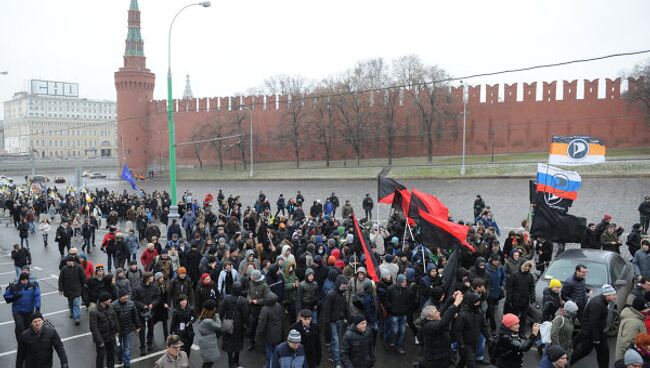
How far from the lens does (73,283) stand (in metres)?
9.41

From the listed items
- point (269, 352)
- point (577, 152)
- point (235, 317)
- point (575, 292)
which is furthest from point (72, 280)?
point (577, 152)

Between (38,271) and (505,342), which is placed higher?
(505,342)

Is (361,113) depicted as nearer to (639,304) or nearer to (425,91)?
(425,91)

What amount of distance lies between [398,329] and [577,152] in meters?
9.02

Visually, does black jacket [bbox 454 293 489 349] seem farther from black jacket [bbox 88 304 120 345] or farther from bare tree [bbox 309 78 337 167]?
bare tree [bbox 309 78 337 167]

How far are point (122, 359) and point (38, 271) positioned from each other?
27.0 feet

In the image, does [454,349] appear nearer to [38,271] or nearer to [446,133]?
[38,271]

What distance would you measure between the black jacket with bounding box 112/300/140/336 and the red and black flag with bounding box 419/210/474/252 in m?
4.81

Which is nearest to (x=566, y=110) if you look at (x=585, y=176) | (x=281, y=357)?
(x=585, y=176)

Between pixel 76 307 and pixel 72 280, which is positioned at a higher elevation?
pixel 72 280

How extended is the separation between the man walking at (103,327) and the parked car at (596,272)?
22.0ft

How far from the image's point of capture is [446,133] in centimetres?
4897

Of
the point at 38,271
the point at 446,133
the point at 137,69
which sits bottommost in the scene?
the point at 38,271

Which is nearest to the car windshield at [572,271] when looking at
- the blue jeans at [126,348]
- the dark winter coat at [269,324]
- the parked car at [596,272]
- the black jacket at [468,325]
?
the parked car at [596,272]
